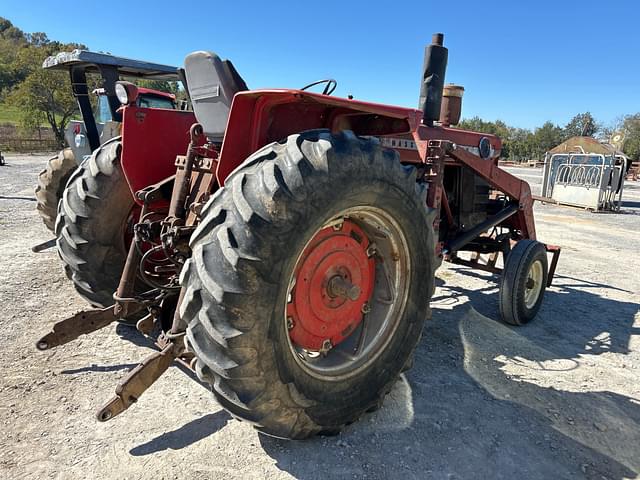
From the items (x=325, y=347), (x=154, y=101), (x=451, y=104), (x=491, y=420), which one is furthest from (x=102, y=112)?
(x=491, y=420)

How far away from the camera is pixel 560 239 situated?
26.0 ft

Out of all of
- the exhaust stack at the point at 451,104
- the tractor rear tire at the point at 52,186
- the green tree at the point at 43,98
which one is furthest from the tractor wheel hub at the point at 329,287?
the green tree at the point at 43,98

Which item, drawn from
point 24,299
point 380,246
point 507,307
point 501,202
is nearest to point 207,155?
point 380,246

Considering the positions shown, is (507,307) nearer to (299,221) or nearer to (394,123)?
(394,123)

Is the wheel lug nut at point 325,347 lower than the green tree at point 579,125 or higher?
lower

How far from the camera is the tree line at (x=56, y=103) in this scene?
112 ft

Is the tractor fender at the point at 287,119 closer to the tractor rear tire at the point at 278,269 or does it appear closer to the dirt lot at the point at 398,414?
the tractor rear tire at the point at 278,269

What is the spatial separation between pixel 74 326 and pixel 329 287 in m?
1.49

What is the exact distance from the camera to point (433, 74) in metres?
3.21

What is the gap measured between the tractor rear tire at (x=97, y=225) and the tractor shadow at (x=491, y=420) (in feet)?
5.35

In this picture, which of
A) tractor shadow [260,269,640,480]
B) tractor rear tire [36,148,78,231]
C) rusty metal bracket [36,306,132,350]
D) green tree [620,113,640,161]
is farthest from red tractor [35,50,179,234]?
green tree [620,113,640,161]

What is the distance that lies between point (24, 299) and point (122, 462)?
2498 millimetres

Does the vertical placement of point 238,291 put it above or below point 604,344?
above

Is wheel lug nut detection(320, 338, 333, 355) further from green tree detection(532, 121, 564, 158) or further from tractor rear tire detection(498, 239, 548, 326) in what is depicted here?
green tree detection(532, 121, 564, 158)
